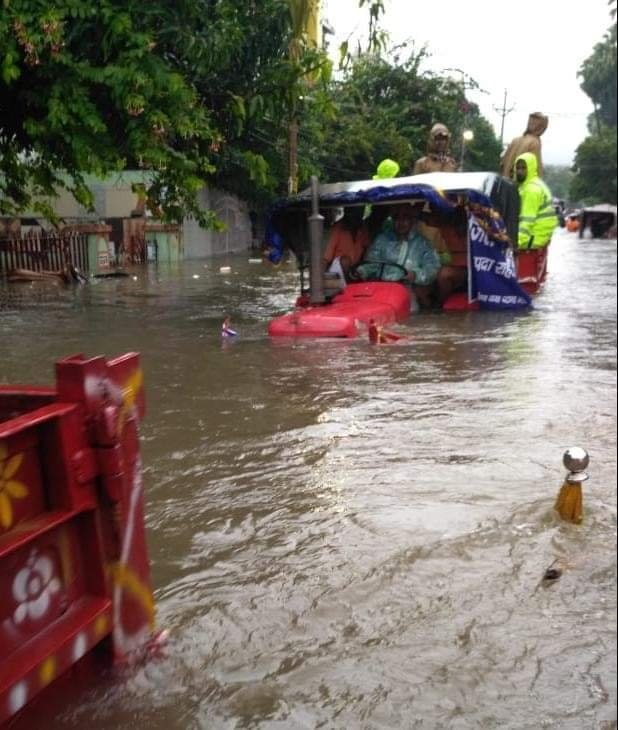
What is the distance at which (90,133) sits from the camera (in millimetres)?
8281

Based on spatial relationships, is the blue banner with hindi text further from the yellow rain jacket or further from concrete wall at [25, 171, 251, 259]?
concrete wall at [25, 171, 251, 259]

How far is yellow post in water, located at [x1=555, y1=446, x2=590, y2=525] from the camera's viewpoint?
3537mm

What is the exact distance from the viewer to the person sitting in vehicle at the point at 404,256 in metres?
10.9

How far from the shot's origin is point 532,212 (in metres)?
13.2

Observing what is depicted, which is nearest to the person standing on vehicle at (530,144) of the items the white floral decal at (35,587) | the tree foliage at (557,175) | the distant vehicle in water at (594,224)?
the tree foliage at (557,175)

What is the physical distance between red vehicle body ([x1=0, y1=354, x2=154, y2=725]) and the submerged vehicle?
21.1 feet

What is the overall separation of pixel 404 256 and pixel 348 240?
3.23ft

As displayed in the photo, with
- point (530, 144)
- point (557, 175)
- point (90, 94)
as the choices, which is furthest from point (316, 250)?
point (557, 175)

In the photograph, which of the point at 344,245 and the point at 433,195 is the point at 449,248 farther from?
the point at 433,195

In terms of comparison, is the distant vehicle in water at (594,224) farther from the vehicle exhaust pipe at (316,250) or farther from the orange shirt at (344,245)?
the vehicle exhaust pipe at (316,250)

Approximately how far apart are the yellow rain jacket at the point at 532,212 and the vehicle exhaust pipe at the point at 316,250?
4.48 meters

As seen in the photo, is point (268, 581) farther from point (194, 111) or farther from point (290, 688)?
point (194, 111)

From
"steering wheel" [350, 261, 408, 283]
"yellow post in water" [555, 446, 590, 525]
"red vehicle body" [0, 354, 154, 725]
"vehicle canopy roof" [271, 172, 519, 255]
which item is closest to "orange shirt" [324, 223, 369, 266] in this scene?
"steering wheel" [350, 261, 408, 283]

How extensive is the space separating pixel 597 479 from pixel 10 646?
3.19 meters
